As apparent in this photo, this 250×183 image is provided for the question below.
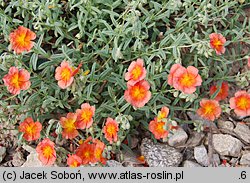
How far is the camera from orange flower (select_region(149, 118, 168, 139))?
3865 mm

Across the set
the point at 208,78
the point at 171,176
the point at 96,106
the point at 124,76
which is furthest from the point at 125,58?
the point at 171,176

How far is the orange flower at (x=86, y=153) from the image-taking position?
3793 millimetres

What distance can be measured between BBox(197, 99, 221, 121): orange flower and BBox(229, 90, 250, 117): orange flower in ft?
0.36

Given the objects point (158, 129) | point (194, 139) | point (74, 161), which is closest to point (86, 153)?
point (74, 161)

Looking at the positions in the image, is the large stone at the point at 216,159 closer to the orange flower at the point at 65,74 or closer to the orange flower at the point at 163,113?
the orange flower at the point at 163,113

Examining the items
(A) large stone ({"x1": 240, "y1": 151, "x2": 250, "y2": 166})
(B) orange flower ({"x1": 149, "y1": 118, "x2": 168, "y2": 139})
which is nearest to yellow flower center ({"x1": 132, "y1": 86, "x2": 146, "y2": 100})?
(B) orange flower ({"x1": 149, "y1": 118, "x2": 168, "y2": 139})

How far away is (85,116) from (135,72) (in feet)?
1.59

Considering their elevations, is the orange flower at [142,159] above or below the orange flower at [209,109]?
below

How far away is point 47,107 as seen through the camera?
13.1 ft

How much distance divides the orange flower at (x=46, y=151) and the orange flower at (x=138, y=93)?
0.64 metres

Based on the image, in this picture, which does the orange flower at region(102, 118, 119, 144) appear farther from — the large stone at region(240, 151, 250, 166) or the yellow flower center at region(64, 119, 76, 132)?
the large stone at region(240, 151, 250, 166)

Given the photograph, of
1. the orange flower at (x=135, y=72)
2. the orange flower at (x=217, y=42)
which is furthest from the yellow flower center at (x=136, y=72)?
the orange flower at (x=217, y=42)

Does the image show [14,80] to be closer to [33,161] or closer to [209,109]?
[33,161]

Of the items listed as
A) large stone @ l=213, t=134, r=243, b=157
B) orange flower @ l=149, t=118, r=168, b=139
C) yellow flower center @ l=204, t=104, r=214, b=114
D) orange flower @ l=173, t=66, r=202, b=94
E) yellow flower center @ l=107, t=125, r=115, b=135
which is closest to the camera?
orange flower @ l=173, t=66, r=202, b=94
